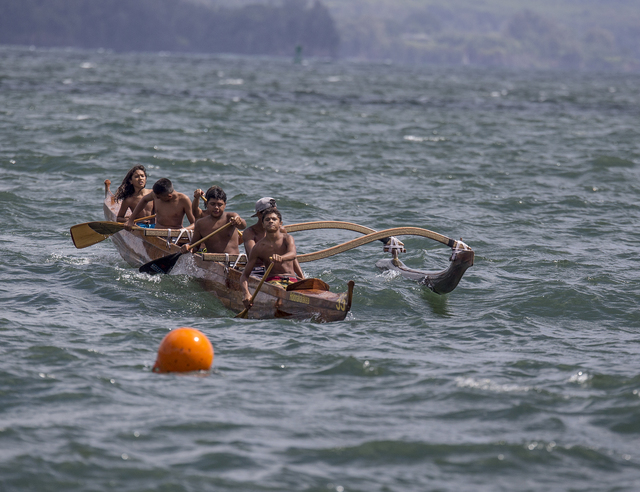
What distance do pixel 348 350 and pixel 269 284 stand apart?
5.40ft

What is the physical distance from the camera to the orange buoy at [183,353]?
8570mm

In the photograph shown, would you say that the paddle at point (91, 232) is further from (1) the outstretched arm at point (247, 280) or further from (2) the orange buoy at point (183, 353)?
(2) the orange buoy at point (183, 353)

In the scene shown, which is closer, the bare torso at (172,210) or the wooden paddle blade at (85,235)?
the wooden paddle blade at (85,235)

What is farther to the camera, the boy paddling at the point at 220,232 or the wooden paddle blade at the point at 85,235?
the wooden paddle blade at the point at 85,235

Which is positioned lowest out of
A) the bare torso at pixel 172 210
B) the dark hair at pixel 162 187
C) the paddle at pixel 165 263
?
the paddle at pixel 165 263

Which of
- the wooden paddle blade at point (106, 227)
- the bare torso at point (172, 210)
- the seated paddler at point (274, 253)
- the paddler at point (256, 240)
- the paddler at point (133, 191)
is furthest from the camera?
the paddler at point (133, 191)

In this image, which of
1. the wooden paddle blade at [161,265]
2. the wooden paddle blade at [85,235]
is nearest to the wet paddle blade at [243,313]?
the wooden paddle blade at [161,265]

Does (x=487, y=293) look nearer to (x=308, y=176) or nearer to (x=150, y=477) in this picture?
(x=150, y=477)

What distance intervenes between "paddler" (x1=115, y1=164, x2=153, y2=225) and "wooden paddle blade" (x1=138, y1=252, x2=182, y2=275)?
207 cm

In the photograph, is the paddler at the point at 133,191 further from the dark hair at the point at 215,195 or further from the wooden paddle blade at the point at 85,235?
the dark hair at the point at 215,195

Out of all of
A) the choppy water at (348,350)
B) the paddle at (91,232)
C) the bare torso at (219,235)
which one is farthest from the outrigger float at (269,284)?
the bare torso at (219,235)

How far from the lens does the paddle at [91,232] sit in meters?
13.6

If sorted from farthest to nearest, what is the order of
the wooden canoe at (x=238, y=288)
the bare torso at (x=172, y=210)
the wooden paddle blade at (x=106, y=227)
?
1. the bare torso at (x=172, y=210)
2. the wooden paddle blade at (x=106, y=227)
3. the wooden canoe at (x=238, y=288)

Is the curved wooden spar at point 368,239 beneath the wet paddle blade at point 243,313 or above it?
above
